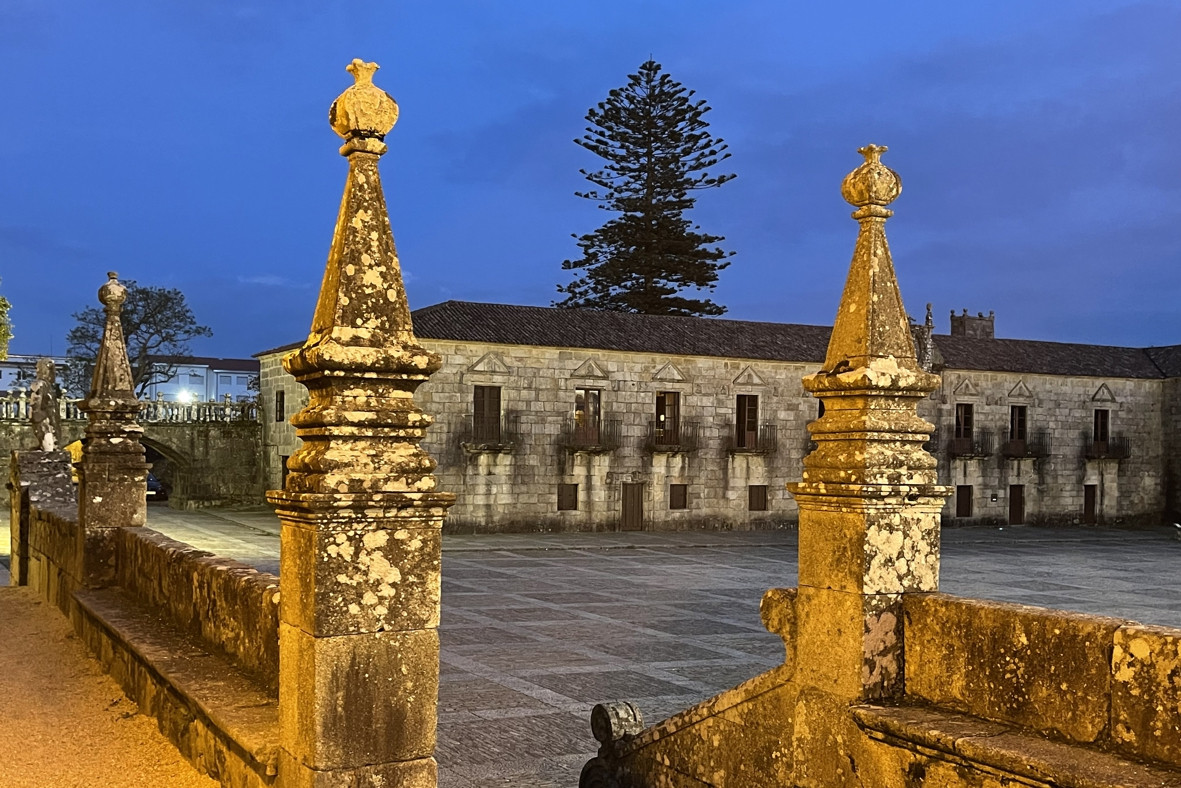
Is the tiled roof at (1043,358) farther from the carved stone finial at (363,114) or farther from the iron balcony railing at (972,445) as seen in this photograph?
the carved stone finial at (363,114)

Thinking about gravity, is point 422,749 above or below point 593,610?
above

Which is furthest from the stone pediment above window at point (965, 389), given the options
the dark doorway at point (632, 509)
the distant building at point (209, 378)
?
the distant building at point (209, 378)

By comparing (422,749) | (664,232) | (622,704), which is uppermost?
(664,232)

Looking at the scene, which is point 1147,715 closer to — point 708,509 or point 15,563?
point 15,563

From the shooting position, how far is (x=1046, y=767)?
3475 mm

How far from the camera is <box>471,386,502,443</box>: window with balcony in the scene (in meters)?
30.5

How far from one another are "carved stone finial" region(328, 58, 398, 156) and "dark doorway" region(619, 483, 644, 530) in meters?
28.3

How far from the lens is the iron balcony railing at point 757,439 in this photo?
33.5 metres

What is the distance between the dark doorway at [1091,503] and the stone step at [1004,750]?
3858cm

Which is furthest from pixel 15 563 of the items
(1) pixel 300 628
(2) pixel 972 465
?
(2) pixel 972 465

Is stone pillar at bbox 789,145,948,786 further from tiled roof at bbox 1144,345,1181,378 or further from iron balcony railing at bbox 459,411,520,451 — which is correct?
tiled roof at bbox 1144,345,1181,378

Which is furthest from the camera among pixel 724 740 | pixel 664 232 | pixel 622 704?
pixel 664 232

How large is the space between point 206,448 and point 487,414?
432 inches

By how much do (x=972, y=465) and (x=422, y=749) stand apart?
35440 millimetres
